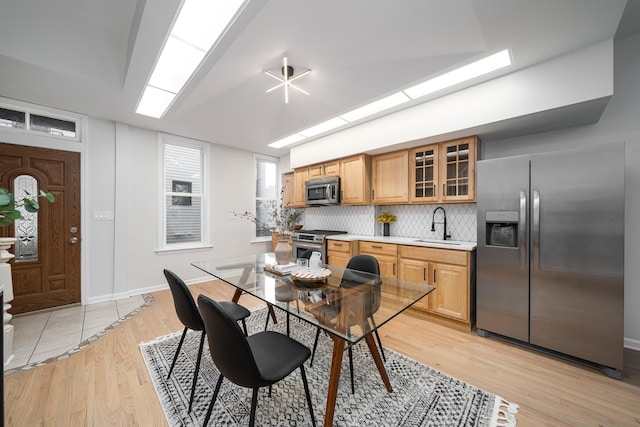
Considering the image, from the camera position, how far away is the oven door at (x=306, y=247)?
13.1ft

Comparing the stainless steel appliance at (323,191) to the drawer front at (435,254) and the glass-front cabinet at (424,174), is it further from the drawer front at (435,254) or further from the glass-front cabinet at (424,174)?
the drawer front at (435,254)

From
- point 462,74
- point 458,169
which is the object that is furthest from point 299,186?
point 462,74

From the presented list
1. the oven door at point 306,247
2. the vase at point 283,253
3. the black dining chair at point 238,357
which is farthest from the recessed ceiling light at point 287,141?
the black dining chair at point 238,357

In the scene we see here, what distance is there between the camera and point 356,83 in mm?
2537

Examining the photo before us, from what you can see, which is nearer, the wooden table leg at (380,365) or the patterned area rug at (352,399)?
the patterned area rug at (352,399)

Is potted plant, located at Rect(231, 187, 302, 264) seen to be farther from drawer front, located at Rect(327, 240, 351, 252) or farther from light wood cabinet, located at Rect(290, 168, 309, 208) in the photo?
drawer front, located at Rect(327, 240, 351, 252)

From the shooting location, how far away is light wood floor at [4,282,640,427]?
155 centimetres

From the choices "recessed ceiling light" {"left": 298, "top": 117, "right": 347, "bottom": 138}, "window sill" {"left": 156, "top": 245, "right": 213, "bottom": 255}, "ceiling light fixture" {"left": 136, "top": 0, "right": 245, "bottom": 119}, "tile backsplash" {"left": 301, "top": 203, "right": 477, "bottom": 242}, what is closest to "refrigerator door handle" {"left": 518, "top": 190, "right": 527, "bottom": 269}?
"tile backsplash" {"left": 301, "top": 203, "right": 477, "bottom": 242}

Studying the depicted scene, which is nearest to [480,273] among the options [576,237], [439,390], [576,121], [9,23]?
[576,237]

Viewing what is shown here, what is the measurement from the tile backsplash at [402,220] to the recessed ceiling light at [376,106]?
4.77ft

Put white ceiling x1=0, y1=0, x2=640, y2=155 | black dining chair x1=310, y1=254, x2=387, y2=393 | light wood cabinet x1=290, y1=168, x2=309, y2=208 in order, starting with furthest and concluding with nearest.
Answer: light wood cabinet x1=290, y1=168, x2=309, y2=208, white ceiling x1=0, y1=0, x2=640, y2=155, black dining chair x1=310, y1=254, x2=387, y2=393

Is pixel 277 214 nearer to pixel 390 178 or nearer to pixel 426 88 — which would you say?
pixel 390 178

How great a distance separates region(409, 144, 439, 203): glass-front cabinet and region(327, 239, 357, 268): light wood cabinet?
1.12 m

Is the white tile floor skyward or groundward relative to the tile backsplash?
groundward
